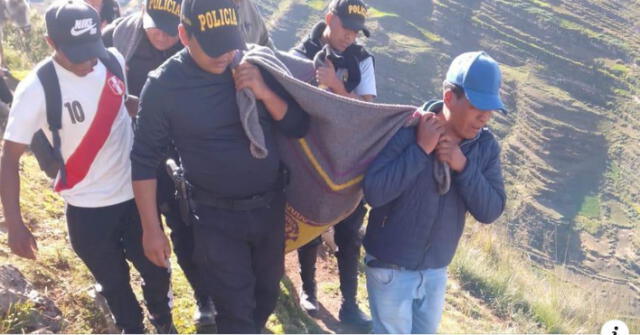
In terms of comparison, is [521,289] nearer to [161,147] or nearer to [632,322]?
[632,322]

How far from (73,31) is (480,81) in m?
1.99

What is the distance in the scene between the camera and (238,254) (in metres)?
2.91

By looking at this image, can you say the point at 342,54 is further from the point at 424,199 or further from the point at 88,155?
the point at 88,155

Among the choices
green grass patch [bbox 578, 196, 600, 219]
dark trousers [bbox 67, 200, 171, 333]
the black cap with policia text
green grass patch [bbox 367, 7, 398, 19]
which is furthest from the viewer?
green grass patch [bbox 367, 7, 398, 19]

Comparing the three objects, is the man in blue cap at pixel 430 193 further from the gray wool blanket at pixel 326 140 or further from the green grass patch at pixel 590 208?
the green grass patch at pixel 590 208

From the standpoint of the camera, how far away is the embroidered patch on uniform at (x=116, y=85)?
302cm

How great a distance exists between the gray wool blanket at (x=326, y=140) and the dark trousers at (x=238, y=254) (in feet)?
0.66

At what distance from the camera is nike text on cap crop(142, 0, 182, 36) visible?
11.8 ft

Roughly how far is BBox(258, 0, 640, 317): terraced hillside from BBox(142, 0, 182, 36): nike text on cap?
29806 millimetres

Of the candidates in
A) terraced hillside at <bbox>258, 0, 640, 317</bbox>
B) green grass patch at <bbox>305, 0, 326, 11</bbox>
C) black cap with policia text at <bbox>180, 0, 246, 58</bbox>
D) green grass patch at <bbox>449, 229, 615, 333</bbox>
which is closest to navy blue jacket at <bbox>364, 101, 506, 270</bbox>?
black cap with policia text at <bbox>180, 0, 246, 58</bbox>

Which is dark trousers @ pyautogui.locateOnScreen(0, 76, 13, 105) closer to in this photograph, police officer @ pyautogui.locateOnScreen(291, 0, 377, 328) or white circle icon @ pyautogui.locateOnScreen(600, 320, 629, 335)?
police officer @ pyautogui.locateOnScreen(291, 0, 377, 328)

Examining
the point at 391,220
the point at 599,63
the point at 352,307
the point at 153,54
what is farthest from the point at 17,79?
the point at 599,63

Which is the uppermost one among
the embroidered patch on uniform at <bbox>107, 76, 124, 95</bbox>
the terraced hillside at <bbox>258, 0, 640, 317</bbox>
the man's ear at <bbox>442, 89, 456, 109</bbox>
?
the man's ear at <bbox>442, 89, 456, 109</bbox>

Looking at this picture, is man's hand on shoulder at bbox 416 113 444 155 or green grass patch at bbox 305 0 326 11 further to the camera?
green grass patch at bbox 305 0 326 11
